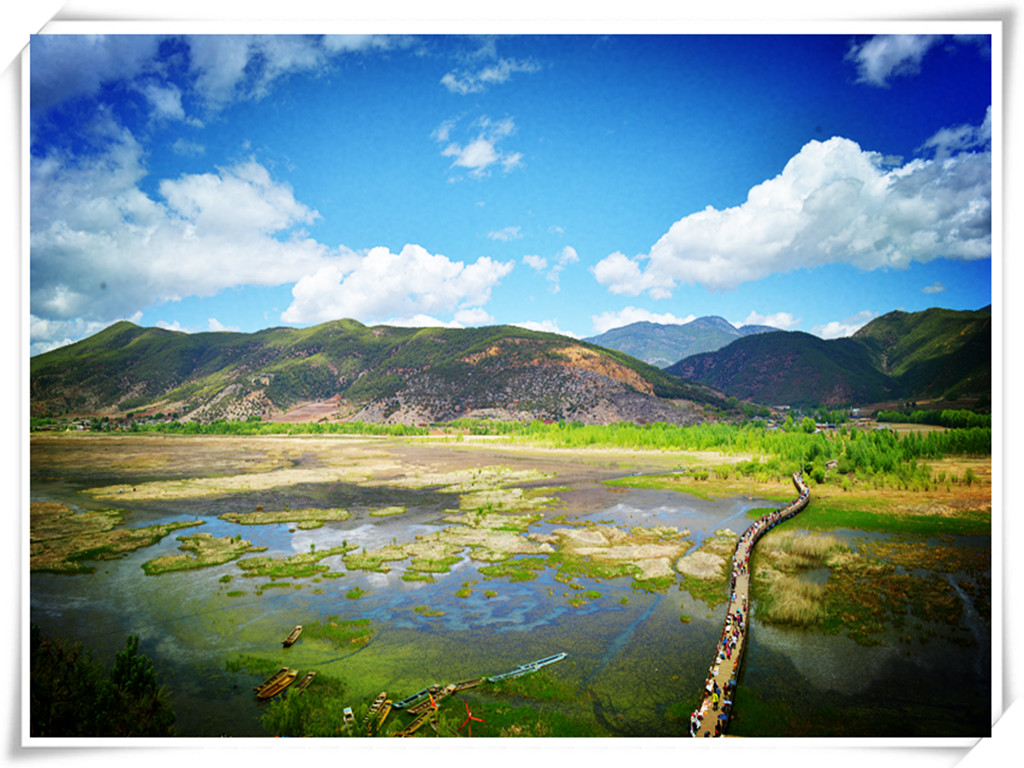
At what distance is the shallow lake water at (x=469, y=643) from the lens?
682 centimetres

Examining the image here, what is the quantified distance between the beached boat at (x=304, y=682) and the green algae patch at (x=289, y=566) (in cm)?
482

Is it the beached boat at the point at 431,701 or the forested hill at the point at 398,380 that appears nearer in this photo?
the beached boat at the point at 431,701

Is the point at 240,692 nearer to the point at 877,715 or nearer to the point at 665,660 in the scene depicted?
the point at 665,660

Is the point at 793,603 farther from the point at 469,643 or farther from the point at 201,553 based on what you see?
the point at 201,553

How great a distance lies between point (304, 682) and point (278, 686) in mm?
359

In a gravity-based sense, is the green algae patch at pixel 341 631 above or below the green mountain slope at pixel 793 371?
below

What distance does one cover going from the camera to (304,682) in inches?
288

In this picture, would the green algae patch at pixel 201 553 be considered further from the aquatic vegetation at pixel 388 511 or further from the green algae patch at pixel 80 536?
the aquatic vegetation at pixel 388 511

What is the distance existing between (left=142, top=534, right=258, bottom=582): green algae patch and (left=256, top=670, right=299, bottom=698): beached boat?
17.6 ft

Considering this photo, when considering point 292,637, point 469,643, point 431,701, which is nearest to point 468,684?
point 431,701

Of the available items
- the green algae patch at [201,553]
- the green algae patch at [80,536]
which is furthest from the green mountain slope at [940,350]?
the green algae patch at [80,536]

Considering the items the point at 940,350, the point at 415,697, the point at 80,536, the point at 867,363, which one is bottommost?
the point at 415,697

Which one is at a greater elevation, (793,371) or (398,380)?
(793,371)
